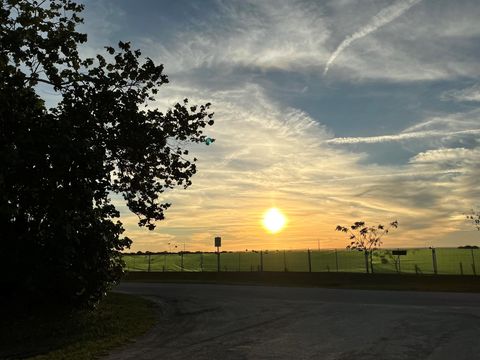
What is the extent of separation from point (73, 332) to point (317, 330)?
7185 mm

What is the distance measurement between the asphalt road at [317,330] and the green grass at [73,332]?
0.73 meters

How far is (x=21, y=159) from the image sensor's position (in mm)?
13281

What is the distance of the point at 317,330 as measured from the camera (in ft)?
42.0

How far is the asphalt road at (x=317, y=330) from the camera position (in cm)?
1005

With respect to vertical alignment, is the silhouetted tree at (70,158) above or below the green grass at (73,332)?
above

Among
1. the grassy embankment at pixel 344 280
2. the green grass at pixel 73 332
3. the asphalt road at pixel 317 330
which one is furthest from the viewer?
the grassy embankment at pixel 344 280

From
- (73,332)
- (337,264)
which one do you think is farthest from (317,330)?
(337,264)

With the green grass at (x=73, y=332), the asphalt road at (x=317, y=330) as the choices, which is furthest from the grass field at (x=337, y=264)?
the green grass at (x=73, y=332)

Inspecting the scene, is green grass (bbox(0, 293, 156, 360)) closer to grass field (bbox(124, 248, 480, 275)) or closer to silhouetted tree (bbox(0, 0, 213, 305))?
silhouetted tree (bbox(0, 0, 213, 305))

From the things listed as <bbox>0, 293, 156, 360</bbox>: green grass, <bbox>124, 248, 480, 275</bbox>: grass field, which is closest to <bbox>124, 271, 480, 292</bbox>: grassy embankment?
<bbox>124, 248, 480, 275</bbox>: grass field

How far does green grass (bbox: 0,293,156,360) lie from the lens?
11.4m

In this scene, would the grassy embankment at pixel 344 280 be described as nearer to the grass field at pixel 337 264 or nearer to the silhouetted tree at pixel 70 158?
the grass field at pixel 337 264

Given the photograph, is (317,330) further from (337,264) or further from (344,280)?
(337,264)

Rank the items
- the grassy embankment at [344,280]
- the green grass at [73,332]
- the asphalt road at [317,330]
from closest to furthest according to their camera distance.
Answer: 1. the asphalt road at [317,330]
2. the green grass at [73,332]
3. the grassy embankment at [344,280]
